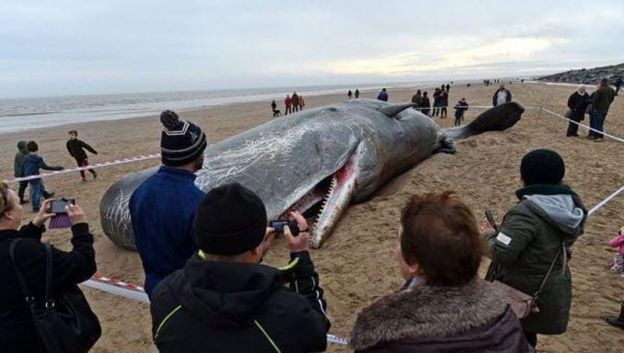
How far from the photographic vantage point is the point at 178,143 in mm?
2799

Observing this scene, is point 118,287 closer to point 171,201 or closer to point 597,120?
point 171,201

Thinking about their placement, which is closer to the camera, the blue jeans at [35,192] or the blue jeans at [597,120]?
the blue jeans at [35,192]

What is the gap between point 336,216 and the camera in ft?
20.6

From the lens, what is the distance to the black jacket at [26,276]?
2391mm

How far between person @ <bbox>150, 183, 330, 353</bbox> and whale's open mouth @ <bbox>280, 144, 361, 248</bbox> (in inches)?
155

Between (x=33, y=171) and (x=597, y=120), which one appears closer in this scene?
(x=33, y=171)

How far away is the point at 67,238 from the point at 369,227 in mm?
4358

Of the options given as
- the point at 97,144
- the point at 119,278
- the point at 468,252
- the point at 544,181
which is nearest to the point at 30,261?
the point at 468,252

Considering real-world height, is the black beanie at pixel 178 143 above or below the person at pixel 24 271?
above

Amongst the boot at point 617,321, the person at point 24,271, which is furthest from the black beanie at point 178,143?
the boot at point 617,321

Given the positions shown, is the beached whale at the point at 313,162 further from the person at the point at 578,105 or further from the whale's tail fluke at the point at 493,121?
the person at the point at 578,105

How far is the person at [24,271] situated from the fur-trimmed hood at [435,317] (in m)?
1.64

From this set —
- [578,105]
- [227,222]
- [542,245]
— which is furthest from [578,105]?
[227,222]

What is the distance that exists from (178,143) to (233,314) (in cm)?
143
